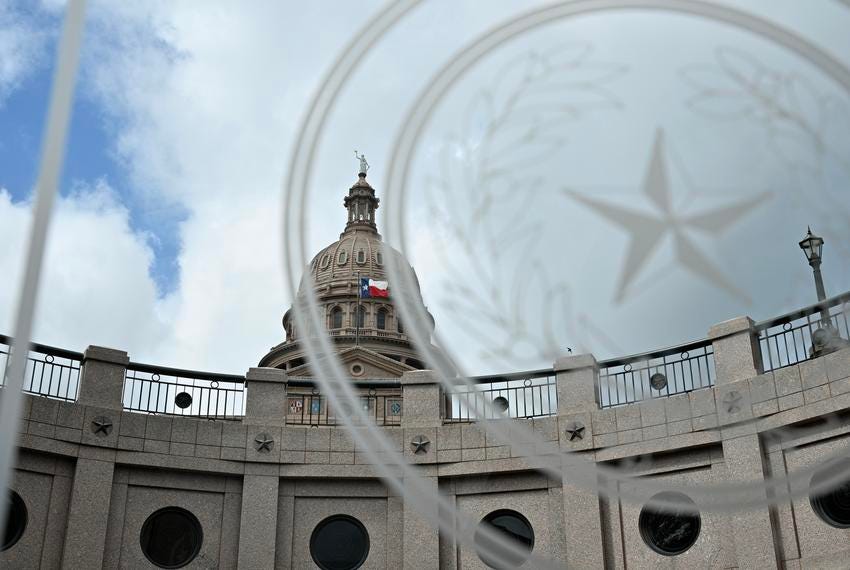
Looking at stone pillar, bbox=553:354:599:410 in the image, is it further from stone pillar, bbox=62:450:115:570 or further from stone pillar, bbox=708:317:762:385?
stone pillar, bbox=62:450:115:570

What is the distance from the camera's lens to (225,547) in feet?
87.6

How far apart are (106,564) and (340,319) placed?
86.1 m

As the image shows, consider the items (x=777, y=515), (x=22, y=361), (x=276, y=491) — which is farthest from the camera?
(x=276, y=491)

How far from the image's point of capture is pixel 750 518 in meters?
23.7

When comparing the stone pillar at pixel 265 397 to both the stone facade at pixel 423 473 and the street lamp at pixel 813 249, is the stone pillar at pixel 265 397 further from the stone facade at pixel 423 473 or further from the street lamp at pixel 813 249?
the street lamp at pixel 813 249

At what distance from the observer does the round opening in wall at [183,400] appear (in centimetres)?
2847

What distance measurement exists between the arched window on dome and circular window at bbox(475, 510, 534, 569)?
275ft

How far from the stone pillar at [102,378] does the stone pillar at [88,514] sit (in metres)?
1.32

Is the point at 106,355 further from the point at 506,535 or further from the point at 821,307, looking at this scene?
the point at 821,307

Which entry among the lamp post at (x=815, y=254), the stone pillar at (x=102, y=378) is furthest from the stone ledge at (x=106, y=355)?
the lamp post at (x=815, y=254)

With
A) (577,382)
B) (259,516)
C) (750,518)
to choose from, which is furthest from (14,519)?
(750,518)

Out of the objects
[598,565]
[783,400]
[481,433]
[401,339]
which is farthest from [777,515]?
[401,339]

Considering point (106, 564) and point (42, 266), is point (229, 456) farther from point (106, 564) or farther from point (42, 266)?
point (42, 266)

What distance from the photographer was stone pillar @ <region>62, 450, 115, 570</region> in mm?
25062
